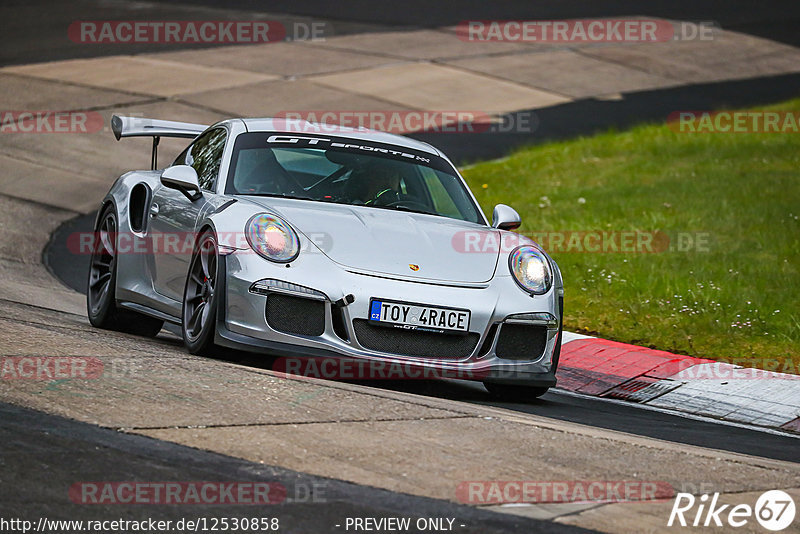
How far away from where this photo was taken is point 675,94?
2238 cm

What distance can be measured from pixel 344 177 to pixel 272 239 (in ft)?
3.87

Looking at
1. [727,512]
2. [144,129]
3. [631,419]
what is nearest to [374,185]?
[144,129]

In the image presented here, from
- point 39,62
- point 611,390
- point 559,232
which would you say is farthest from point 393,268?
point 39,62

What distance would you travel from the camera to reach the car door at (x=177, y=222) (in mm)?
7309

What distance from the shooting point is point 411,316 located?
647cm

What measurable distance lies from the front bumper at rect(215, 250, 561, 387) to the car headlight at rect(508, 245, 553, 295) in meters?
0.32

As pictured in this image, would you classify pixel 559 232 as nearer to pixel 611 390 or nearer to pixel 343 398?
pixel 611 390
